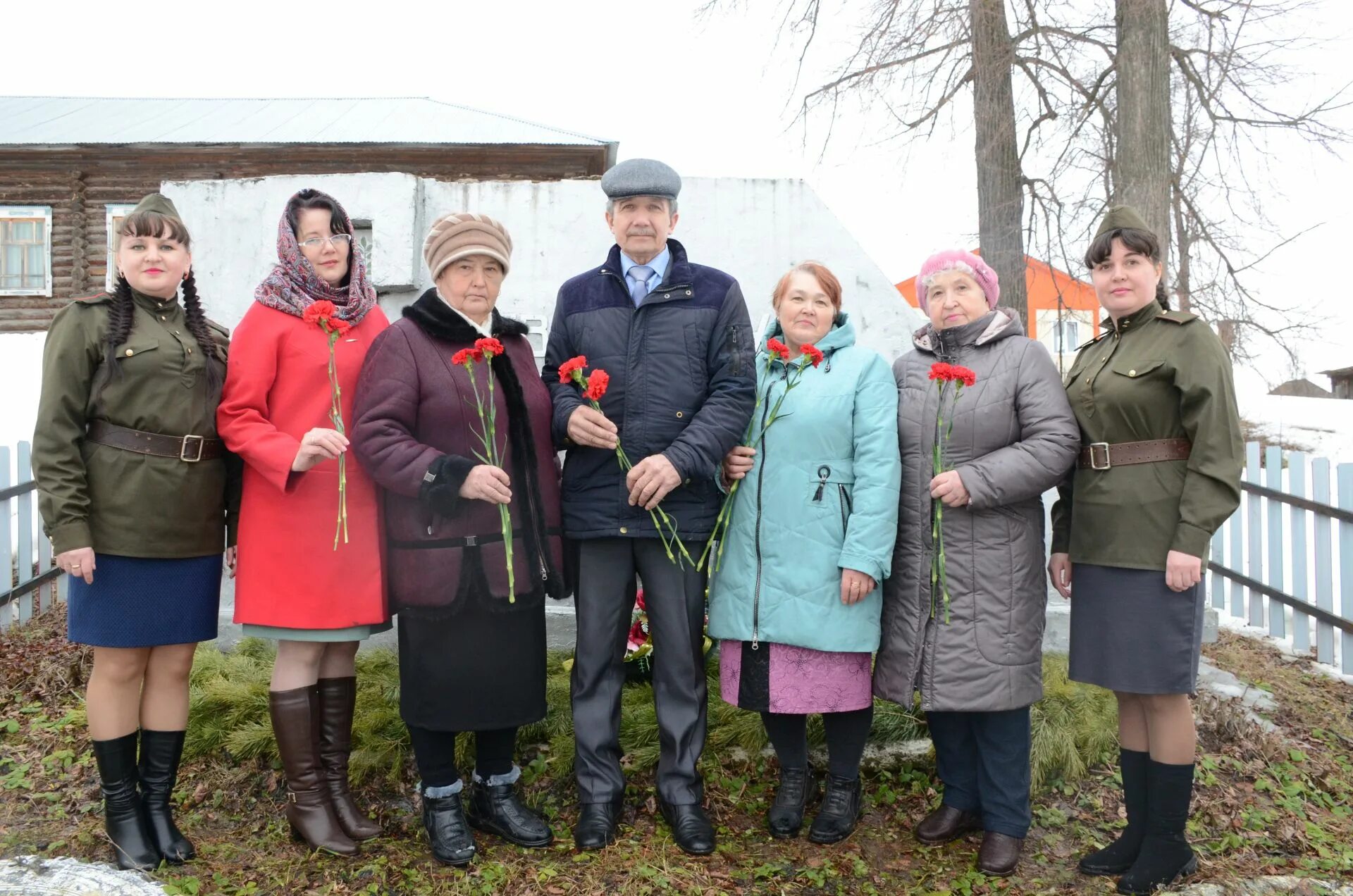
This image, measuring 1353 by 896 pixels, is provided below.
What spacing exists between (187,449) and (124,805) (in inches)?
43.5

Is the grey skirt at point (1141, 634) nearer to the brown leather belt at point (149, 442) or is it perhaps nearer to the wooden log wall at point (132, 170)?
the brown leather belt at point (149, 442)

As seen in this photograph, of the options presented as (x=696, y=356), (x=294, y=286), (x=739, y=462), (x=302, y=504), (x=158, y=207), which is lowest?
(x=302, y=504)

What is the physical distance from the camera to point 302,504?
2.77m

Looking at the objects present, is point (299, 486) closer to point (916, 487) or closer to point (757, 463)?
point (757, 463)

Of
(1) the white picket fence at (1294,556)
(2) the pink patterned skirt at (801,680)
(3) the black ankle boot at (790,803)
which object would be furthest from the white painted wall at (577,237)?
(1) the white picket fence at (1294,556)

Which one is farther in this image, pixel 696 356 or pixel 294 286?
pixel 696 356

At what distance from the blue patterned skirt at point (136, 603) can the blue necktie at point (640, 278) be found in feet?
5.26

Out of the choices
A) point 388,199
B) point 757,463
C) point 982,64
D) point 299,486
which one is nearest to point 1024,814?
point 757,463

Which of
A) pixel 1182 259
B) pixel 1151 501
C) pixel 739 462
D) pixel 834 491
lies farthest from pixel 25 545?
pixel 1182 259

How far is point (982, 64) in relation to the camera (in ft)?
24.8

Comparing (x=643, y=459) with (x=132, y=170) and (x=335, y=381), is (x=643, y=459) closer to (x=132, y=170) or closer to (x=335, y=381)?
(x=335, y=381)

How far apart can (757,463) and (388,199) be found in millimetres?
2456

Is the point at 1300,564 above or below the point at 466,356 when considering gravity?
below

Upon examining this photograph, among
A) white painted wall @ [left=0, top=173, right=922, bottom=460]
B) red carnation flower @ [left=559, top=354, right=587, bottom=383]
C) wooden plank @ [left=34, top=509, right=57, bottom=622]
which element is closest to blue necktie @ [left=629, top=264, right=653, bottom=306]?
red carnation flower @ [left=559, top=354, right=587, bottom=383]
